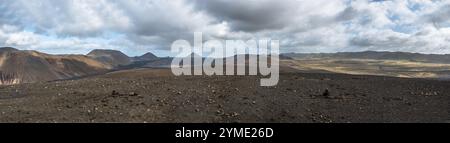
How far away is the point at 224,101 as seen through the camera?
15773 millimetres

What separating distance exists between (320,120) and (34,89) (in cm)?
1137

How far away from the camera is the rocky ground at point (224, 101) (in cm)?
1384

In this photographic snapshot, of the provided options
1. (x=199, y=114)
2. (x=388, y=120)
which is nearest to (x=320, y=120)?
(x=388, y=120)

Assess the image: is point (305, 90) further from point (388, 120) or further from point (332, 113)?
point (388, 120)

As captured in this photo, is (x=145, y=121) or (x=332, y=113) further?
(x=332, y=113)

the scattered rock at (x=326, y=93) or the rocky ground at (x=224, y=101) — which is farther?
the scattered rock at (x=326, y=93)

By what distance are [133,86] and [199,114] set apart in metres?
5.63

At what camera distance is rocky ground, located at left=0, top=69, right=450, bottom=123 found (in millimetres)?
13836

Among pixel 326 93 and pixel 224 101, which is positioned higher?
pixel 326 93

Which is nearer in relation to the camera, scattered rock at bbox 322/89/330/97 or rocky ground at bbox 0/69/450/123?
rocky ground at bbox 0/69/450/123
